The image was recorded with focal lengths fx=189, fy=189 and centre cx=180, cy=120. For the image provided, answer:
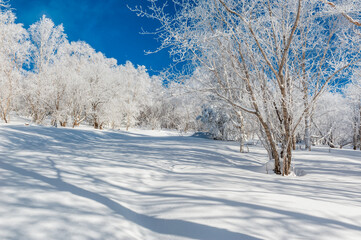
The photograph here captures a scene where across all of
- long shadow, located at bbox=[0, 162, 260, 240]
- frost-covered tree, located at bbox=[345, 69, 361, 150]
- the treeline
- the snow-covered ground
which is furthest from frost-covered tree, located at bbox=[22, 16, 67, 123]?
frost-covered tree, located at bbox=[345, 69, 361, 150]

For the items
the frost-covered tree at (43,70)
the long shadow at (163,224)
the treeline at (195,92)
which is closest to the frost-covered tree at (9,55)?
the treeline at (195,92)

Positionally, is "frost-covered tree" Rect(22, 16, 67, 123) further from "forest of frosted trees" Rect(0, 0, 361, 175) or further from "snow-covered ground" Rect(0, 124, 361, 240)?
"snow-covered ground" Rect(0, 124, 361, 240)

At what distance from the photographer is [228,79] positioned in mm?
6074

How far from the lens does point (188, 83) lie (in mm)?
5066

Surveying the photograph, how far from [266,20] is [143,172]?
4.55 meters

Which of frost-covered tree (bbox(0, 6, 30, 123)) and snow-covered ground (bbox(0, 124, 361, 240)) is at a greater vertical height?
frost-covered tree (bbox(0, 6, 30, 123))

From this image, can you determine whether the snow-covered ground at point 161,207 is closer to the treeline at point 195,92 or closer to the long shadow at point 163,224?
the long shadow at point 163,224

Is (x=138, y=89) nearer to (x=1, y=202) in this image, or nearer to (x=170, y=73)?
(x=170, y=73)

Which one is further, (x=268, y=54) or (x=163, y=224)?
(x=268, y=54)

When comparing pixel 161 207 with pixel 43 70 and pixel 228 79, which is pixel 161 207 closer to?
pixel 228 79

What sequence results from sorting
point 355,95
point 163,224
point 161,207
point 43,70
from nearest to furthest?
point 163,224 < point 161,207 < point 355,95 < point 43,70

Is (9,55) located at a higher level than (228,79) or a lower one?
higher

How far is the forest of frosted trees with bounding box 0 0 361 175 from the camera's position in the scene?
455 cm

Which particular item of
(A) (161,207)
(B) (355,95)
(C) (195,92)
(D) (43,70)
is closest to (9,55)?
(D) (43,70)
